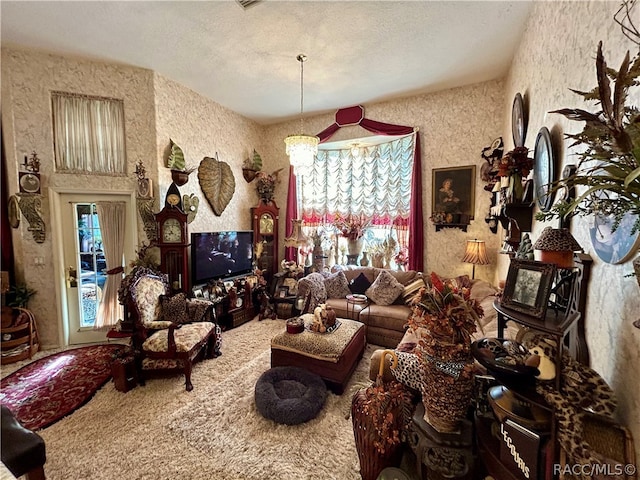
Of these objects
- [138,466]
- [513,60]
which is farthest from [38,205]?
[513,60]

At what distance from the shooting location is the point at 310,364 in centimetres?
257

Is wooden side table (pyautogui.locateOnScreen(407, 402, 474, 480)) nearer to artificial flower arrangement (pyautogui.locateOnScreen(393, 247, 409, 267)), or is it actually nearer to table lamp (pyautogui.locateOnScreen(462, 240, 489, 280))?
table lamp (pyautogui.locateOnScreen(462, 240, 489, 280))

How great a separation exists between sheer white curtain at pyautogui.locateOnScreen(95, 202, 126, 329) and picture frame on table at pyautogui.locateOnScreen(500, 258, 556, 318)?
416 cm

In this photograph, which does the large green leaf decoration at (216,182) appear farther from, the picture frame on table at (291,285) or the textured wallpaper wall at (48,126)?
the picture frame on table at (291,285)

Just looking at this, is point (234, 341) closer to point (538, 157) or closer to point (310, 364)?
point (310, 364)

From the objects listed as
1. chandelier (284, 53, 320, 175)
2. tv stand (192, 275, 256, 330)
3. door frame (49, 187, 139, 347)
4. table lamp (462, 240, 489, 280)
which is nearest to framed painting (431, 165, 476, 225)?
table lamp (462, 240, 489, 280)

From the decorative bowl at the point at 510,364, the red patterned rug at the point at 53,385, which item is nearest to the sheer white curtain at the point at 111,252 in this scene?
the red patterned rug at the point at 53,385

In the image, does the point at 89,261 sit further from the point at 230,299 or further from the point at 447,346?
the point at 447,346

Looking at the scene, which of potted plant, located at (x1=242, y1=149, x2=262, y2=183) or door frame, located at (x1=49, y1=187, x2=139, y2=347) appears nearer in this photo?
door frame, located at (x1=49, y1=187, x2=139, y2=347)

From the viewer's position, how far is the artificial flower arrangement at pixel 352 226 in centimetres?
445

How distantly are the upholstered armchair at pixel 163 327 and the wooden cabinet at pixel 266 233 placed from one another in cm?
174

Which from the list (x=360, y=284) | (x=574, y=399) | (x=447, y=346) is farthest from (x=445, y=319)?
(x=360, y=284)

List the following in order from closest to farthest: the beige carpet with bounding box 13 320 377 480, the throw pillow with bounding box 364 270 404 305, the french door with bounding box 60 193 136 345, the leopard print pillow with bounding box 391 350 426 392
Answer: the leopard print pillow with bounding box 391 350 426 392, the beige carpet with bounding box 13 320 377 480, the french door with bounding box 60 193 136 345, the throw pillow with bounding box 364 270 404 305

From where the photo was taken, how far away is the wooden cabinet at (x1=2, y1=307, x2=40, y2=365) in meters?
2.95
